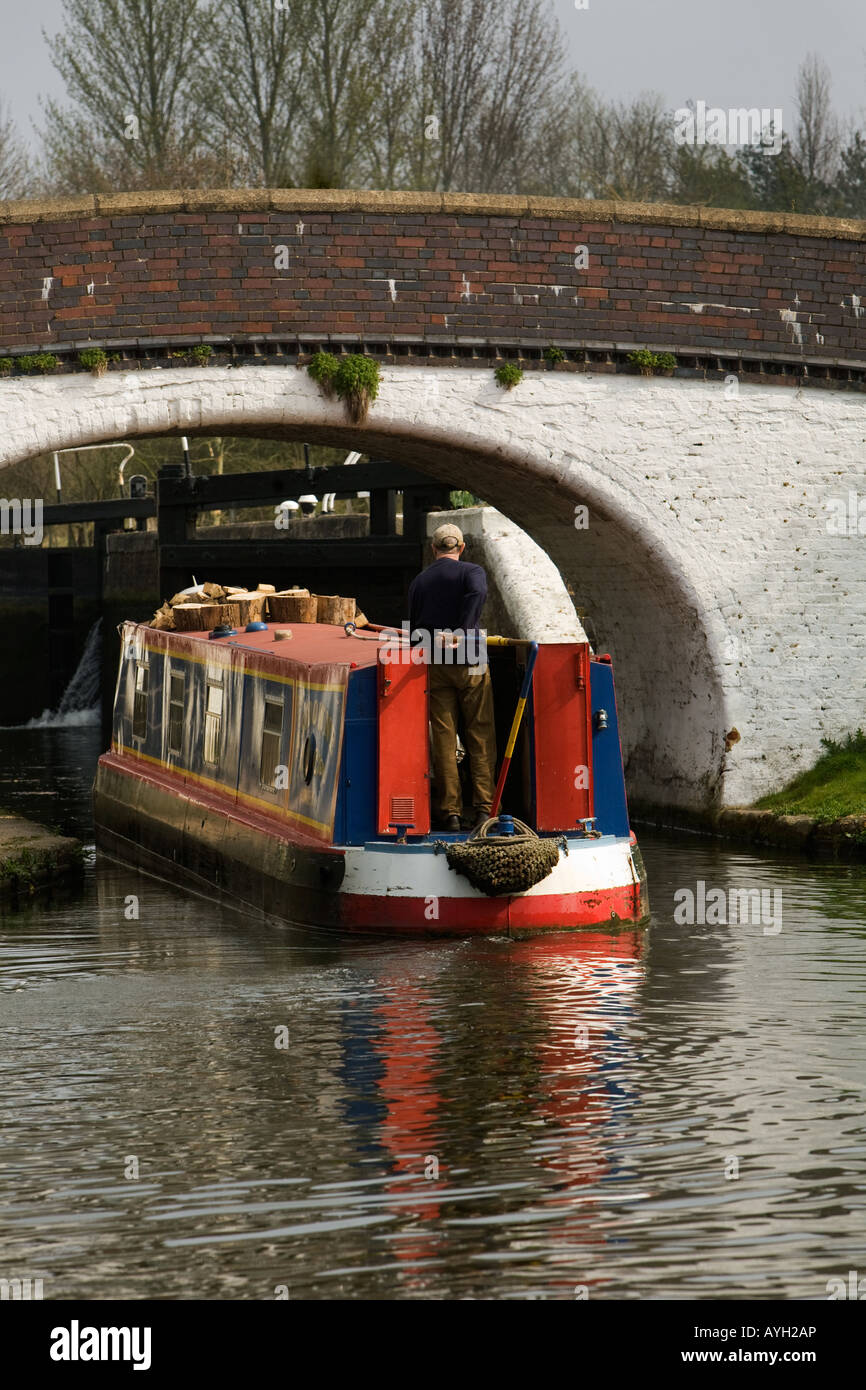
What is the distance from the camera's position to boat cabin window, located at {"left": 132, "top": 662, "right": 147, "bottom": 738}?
522 inches

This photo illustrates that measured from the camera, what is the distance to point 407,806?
9.20 m

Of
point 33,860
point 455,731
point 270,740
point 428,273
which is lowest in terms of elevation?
point 33,860

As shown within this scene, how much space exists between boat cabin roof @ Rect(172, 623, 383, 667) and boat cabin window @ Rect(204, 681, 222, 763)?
12.4 inches

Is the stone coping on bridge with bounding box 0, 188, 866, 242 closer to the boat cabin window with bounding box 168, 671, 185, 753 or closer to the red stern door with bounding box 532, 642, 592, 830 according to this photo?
the boat cabin window with bounding box 168, 671, 185, 753

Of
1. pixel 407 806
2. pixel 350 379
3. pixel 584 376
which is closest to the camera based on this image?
pixel 407 806

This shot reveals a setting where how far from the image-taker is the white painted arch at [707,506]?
1332 cm

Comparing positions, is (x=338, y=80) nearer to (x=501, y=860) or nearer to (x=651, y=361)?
(x=651, y=361)

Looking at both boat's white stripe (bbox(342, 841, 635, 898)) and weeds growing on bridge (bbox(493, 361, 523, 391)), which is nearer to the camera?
boat's white stripe (bbox(342, 841, 635, 898))

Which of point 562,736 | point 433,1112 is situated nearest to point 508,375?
point 562,736

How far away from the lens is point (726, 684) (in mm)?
13820

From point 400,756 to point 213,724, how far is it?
2.72 meters

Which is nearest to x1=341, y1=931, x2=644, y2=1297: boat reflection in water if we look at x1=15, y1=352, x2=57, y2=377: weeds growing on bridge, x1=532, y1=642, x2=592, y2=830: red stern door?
x1=532, y1=642, x2=592, y2=830: red stern door

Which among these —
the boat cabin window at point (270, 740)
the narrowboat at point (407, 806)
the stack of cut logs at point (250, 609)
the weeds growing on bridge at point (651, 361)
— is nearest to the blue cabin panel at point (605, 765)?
the narrowboat at point (407, 806)

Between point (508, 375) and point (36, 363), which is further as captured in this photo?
point (508, 375)
